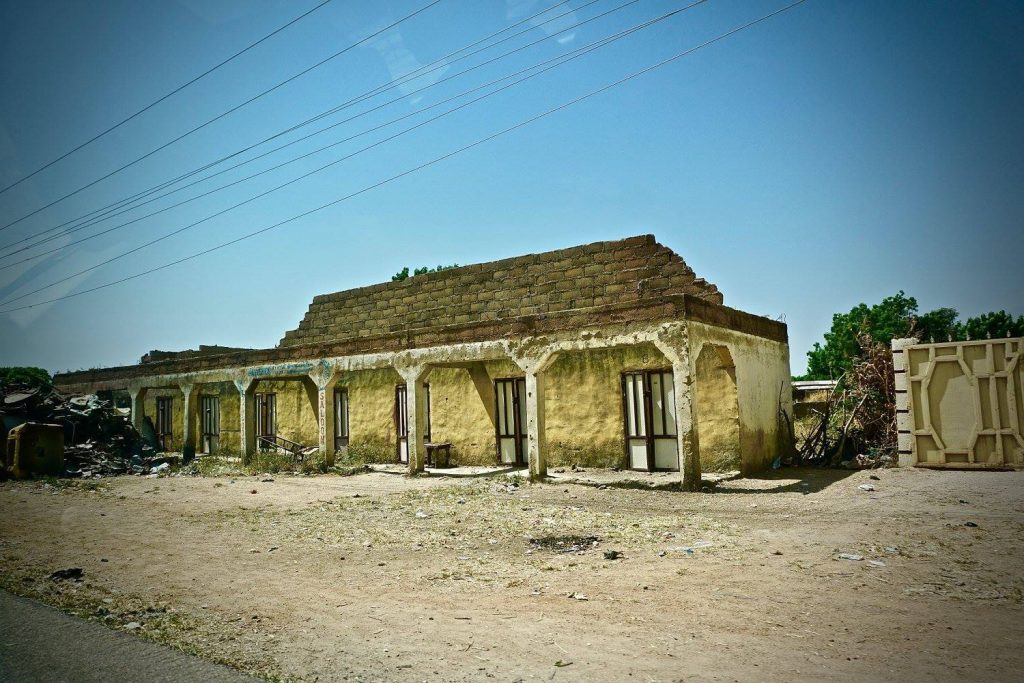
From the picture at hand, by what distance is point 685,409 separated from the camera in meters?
10.3

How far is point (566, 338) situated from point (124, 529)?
25.0 feet

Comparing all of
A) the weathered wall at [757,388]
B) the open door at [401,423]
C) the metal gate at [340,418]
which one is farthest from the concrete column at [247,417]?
the weathered wall at [757,388]

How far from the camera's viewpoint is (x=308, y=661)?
3896mm

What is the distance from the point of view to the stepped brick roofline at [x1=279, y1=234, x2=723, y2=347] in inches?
546

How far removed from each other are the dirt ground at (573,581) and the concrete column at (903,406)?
85 cm

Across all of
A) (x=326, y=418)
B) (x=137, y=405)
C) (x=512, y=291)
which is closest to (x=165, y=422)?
(x=137, y=405)

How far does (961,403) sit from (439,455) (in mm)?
10660

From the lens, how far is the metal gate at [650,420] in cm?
1286

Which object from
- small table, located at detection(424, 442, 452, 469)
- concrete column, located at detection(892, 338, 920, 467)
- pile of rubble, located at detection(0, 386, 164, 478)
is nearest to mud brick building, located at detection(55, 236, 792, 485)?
small table, located at detection(424, 442, 452, 469)

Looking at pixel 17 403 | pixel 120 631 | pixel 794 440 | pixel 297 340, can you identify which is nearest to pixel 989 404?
pixel 794 440

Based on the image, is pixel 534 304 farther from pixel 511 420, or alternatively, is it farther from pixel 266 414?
pixel 266 414

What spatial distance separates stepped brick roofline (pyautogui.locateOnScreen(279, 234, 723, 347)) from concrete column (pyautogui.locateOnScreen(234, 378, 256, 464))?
8.90 ft

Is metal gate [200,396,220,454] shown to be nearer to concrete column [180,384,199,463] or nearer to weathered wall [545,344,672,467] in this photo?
concrete column [180,384,199,463]

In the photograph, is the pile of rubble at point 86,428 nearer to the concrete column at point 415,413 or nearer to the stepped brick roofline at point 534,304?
the stepped brick roofline at point 534,304
